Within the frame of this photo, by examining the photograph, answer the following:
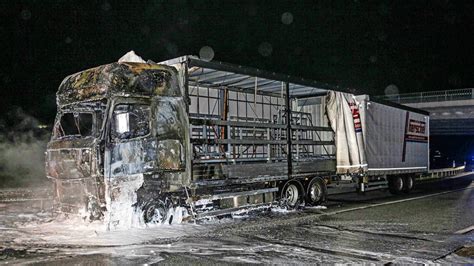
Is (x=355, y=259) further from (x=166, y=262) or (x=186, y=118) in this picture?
(x=186, y=118)

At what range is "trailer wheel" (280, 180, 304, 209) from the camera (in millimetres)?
13367

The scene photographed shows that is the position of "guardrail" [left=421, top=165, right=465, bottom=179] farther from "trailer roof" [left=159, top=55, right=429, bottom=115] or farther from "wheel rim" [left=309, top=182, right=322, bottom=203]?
"trailer roof" [left=159, top=55, right=429, bottom=115]

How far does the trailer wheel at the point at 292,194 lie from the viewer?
1337cm

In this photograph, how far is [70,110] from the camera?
34.9 ft

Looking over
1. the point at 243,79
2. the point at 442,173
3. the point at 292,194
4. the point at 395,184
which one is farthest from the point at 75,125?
the point at 442,173

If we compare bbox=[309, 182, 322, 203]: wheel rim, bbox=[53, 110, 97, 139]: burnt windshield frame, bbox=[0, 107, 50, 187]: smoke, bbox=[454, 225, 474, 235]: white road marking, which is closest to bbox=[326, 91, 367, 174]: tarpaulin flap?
bbox=[309, 182, 322, 203]: wheel rim

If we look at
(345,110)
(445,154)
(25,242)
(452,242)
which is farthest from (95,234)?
(445,154)

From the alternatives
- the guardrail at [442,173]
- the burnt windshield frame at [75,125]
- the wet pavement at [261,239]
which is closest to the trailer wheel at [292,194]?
the wet pavement at [261,239]

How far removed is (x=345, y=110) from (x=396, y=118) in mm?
4005

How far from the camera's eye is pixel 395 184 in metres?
18.8

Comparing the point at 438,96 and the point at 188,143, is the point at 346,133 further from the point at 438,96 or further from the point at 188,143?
the point at 438,96

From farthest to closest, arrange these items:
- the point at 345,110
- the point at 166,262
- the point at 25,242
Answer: the point at 345,110, the point at 25,242, the point at 166,262

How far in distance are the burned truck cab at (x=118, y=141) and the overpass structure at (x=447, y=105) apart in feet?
120

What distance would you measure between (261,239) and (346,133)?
7300mm
